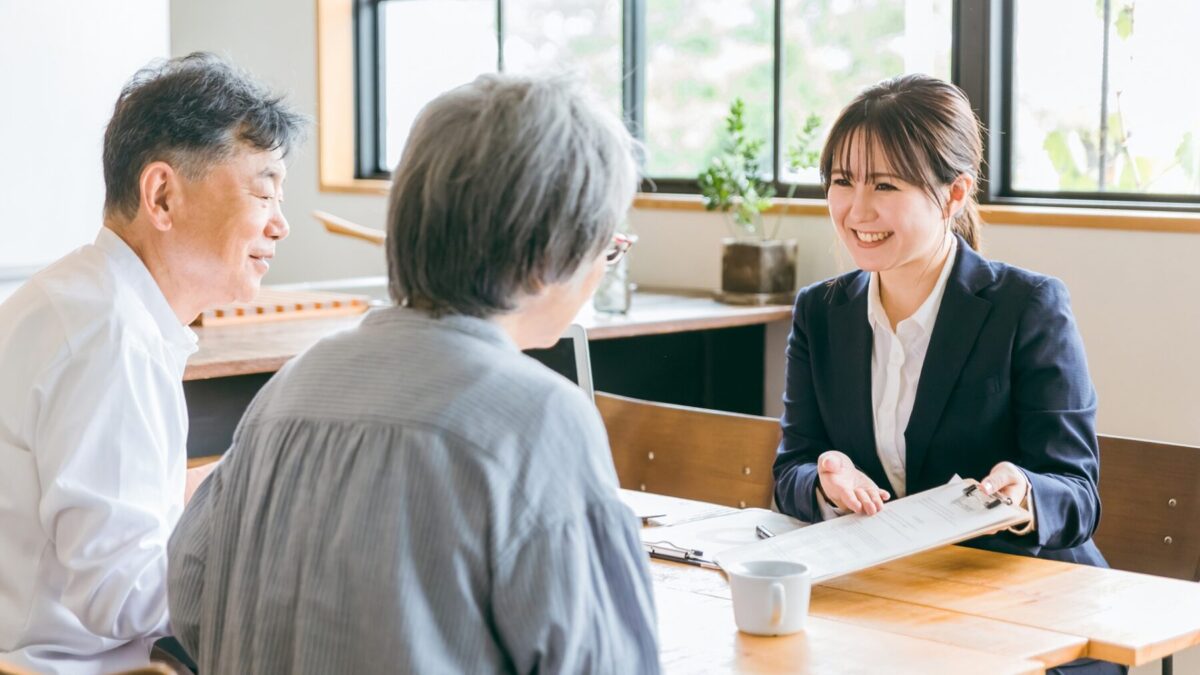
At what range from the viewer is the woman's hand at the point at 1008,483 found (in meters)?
1.75

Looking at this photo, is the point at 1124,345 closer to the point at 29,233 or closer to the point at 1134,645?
the point at 1134,645

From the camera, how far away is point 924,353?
201 centimetres

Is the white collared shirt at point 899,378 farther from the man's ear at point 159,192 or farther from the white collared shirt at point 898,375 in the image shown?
the man's ear at point 159,192

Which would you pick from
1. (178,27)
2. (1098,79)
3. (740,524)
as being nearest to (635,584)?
(740,524)

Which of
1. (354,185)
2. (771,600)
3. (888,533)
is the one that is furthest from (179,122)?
(354,185)

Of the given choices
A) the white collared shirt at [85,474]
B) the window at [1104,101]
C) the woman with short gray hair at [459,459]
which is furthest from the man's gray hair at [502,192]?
the window at [1104,101]

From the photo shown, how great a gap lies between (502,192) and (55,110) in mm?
3585

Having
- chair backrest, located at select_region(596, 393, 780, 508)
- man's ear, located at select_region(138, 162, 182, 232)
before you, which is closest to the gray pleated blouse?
man's ear, located at select_region(138, 162, 182, 232)

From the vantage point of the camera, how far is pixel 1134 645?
1.44 metres

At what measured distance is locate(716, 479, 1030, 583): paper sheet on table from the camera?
1646mm

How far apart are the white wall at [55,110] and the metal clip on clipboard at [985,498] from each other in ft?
10.2

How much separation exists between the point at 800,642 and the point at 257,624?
58 centimetres

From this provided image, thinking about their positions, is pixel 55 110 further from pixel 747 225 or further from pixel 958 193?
pixel 958 193

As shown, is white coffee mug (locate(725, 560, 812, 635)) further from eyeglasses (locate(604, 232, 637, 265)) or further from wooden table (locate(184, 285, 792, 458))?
wooden table (locate(184, 285, 792, 458))
